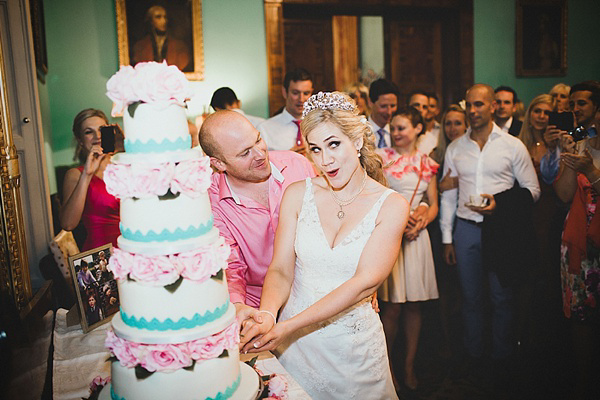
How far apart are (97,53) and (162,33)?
0.71 metres

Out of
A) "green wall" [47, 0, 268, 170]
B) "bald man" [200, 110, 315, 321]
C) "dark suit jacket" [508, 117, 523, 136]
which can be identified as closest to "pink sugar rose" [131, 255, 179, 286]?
"bald man" [200, 110, 315, 321]

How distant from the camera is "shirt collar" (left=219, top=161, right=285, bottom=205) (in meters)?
2.75

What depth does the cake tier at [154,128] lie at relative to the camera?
1522mm

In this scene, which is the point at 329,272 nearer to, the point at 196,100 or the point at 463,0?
the point at 196,100

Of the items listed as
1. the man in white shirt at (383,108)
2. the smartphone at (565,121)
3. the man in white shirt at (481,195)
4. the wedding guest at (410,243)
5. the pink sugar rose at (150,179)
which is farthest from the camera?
the man in white shirt at (383,108)

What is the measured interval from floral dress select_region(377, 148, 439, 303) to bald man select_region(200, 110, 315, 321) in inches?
51.3

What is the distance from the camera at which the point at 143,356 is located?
1.53m

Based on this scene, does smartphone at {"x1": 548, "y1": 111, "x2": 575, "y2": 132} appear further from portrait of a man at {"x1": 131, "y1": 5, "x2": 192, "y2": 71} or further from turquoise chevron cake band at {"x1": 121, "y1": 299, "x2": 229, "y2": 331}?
portrait of a man at {"x1": 131, "y1": 5, "x2": 192, "y2": 71}

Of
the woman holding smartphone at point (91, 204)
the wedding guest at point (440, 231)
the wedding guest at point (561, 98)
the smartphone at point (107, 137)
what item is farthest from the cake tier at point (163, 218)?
the wedding guest at point (561, 98)

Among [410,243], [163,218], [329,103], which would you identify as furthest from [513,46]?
[163,218]

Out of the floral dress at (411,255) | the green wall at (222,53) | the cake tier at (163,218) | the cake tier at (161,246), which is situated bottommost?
the floral dress at (411,255)

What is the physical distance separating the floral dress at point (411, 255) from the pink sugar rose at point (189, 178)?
244 centimetres

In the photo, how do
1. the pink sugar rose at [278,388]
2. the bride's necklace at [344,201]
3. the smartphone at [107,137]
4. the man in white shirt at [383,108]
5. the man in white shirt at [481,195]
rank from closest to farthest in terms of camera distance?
1. the pink sugar rose at [278,388]
2. the bride's necklace at [344,201]
3. the smartphone at [107,137]
4. the man in white shirt at [481,195]
5. the man in white shirt at [383,108]

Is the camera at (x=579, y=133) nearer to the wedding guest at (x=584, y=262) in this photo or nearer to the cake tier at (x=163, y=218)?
the wedding guest at (x=584, y=262)
